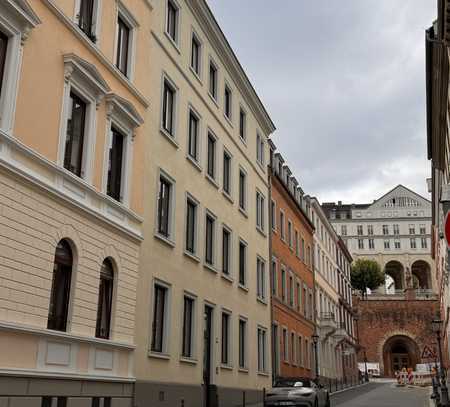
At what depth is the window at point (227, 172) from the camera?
26.6 metres

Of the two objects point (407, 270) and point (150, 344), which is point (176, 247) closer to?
point (150, 344)

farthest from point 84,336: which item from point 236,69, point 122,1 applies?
point 236,69

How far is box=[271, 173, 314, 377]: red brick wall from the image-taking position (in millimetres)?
33812

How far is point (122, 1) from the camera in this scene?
56.6 ft

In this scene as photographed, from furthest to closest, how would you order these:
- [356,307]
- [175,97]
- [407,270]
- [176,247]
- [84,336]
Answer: [407,270] → [356,307] → [175,97] → [176,247] → [84,336]

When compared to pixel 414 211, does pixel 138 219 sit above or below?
below

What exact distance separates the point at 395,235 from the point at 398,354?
3594 cm

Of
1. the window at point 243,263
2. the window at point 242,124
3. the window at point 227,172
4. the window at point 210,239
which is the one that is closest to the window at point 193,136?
the window at point 210,239

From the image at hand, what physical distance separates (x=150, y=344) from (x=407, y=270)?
9702cm

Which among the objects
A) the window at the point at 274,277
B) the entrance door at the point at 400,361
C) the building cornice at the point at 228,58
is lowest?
the entrance door at the point at 400,361

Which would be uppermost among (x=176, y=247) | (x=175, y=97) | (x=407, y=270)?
(x=407, y=270)

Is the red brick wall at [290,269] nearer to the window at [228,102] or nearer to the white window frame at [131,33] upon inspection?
the window at [228,102]

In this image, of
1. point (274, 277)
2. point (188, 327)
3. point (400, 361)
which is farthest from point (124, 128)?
point (400, 361)

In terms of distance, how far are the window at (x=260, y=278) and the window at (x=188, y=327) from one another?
31.0 ft
